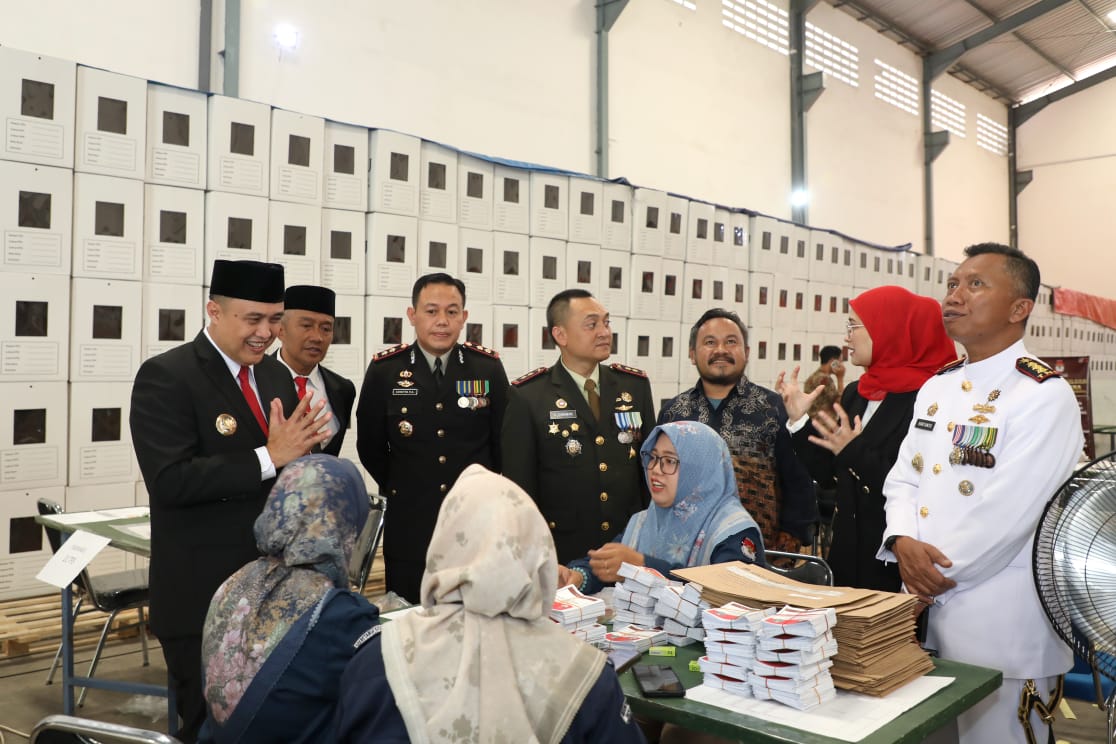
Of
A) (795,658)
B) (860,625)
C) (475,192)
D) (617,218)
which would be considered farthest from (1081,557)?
(617,218)

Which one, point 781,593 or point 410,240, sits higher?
point 410,240

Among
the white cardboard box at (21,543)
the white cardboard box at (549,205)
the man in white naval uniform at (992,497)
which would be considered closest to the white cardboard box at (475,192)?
the white cardboard box at (549,205)

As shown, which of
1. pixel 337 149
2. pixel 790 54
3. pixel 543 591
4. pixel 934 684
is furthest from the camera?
pixel 790 54

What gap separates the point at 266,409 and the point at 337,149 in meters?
2.87

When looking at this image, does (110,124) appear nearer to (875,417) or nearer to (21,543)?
(21,543)

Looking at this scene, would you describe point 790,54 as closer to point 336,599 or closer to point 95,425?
point 95,425

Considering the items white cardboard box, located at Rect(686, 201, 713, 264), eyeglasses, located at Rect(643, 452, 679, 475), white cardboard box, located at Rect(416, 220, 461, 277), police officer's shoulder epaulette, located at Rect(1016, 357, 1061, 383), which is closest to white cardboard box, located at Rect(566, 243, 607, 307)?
white cardboard box, located at Rect(416, 220, 461, 277)

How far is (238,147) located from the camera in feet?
15.3

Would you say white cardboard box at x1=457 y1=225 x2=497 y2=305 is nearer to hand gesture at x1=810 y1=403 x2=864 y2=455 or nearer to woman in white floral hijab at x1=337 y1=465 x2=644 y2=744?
hand gesture at x1=810 y1=403 x2=864 y2=455

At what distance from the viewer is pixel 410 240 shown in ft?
17.6

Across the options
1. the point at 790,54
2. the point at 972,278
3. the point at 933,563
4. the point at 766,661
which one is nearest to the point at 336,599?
the point at 766,661

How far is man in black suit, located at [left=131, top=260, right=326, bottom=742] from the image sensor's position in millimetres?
2367

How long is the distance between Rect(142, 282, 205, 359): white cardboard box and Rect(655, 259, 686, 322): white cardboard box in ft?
11.9

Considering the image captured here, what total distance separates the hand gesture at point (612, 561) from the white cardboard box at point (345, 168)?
329 cm
